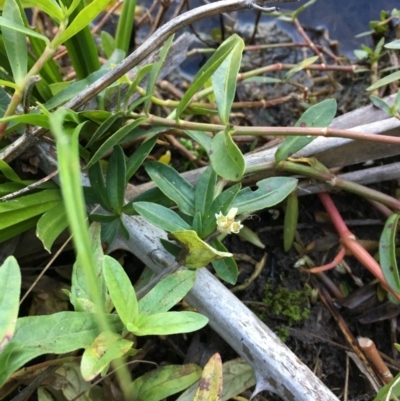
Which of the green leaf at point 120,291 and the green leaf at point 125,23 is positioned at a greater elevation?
the green leaf at point 125,23

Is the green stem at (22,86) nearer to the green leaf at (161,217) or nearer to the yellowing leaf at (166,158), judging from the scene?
the green leaf at (161,217)

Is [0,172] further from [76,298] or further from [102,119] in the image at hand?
[76,298]

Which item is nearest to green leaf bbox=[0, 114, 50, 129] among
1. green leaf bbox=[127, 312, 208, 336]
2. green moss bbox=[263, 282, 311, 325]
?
green leaf bbox=[127, 312, 208, 336]

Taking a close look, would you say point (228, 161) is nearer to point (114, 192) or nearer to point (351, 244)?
point (114, 192)

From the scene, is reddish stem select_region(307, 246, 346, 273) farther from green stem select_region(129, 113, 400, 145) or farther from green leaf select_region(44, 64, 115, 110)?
green leaf select_region(44, 64, 115, 110)

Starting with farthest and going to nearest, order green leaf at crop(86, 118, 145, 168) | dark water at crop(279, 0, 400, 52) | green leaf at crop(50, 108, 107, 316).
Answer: dark water at crop(279, 0, 400, 52) → green leaf at crop(86, 118, 145, 168) → green leaf at crop(50, 108, 107, 316)

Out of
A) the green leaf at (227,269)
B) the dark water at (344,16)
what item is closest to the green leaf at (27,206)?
the green leaf at (227,269)
